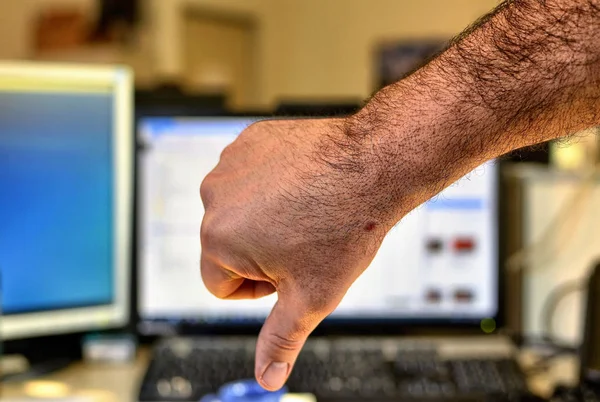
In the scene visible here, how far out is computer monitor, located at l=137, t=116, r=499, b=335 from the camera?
1.07 m

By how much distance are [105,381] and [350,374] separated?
383mm

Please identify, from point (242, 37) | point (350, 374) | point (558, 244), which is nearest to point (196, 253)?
point (350, 374)

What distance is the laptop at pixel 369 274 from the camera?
1.07 meters

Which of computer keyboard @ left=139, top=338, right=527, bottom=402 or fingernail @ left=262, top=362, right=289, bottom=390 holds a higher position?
fingernail @ left=262, top=362, right=289, bottom=390

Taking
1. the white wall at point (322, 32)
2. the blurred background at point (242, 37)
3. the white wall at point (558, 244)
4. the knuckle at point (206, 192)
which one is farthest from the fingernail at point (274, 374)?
the white wall at point (322, 32)

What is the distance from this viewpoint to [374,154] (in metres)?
0.47

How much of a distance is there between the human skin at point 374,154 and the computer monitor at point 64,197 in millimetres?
565

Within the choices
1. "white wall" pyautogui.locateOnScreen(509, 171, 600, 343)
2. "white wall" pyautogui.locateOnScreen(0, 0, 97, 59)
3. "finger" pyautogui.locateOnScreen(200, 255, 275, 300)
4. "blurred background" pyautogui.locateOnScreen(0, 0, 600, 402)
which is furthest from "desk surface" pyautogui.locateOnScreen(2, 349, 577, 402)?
"white wall" pyautogui.locateOnScreen(0, 0, 97, 59)

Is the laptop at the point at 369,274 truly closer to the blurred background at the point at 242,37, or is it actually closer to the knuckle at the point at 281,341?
the knuckle at the point at 281,341

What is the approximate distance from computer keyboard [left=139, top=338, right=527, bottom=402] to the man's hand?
37 centimetres

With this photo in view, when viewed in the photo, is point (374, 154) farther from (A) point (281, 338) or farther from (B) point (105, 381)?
(B) point (105, 381)

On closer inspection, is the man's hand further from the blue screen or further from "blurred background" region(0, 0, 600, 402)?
the blue screen

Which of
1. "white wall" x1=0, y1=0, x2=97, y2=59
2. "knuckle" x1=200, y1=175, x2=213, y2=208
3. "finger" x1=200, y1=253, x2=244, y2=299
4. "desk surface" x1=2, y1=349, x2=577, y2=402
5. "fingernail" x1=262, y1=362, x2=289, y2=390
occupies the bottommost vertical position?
"desk surface" x1=2, y1=349, x2=577, y2=402

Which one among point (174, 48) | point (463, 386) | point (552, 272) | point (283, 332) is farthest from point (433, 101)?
point (174, 48)
